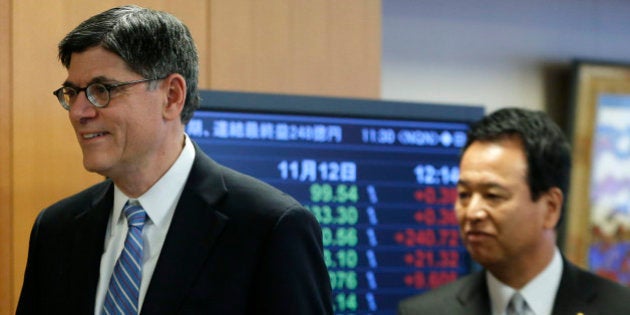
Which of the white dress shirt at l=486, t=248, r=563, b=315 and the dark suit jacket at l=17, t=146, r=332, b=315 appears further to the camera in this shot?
the white dress shirt at l=486, t=248, r=563, b=315

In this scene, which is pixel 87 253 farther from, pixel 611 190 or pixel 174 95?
pixel 611 190

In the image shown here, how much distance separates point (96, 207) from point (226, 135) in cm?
86

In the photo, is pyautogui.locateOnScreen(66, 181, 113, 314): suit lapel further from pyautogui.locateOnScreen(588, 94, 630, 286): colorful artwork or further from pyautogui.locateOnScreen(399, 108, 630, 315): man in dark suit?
pyautogui.locateOnScreen(588, 94, 630, 286): colorful artwork

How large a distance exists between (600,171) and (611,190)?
0.37 feet

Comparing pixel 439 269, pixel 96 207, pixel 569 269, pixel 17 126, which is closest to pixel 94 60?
pixel 96 207

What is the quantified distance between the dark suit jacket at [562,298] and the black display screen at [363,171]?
411 mm

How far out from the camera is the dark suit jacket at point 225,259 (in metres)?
1.96

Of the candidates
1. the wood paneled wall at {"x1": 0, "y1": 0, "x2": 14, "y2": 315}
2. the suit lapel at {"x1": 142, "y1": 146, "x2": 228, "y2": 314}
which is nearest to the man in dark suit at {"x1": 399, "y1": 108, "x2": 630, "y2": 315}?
the suit lapel at {"x1": 142, "y1": 146, "x2": 228, "y2": 314}

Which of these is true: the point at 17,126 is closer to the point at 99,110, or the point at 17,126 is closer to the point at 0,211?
the point at 0,211

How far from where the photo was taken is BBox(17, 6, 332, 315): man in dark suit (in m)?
1.97

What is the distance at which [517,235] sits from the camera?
2734mm

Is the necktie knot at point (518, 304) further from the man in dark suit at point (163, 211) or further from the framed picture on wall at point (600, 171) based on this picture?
the framed picture on wall at point (600, 171)

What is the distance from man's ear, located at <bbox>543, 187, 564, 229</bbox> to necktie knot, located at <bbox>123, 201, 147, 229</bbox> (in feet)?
3.96

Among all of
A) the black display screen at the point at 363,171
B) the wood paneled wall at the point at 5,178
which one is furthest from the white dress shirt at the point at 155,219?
the black display screen at the point at 363,171
